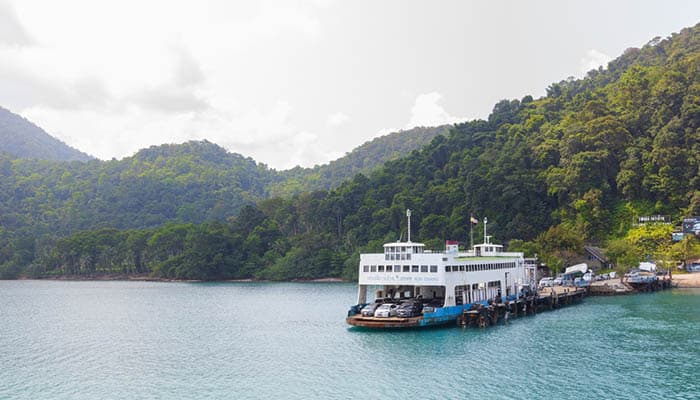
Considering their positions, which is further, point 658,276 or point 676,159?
point 676,159

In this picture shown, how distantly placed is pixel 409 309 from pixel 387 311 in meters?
1.70

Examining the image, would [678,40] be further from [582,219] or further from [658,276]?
[658,276]

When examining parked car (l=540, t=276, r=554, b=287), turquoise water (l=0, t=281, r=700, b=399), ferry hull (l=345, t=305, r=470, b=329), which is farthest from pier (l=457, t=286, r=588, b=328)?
parked car (l=540, t=276, r=554, b=287)

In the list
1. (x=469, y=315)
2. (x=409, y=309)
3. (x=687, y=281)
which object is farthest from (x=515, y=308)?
(x=687, y=281)

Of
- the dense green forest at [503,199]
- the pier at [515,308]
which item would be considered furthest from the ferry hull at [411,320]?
the dense green forest at [503,199]

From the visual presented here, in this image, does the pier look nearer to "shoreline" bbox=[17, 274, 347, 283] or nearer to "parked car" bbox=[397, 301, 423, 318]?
"parked car" bbox=[397, 301, 423, 318]

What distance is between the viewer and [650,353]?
36000 millimetres

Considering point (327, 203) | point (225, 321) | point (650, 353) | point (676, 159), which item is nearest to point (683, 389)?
point (650, 353)

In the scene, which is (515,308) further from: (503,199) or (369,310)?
(503,199)

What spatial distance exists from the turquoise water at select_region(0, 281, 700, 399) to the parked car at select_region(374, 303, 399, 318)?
1713mm

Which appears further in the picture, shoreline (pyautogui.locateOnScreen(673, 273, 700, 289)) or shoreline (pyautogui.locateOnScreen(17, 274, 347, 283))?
shoreline (pyautogui.locateOnScreen(17, 274, 347, 283))

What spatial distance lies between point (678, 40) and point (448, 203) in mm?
85886

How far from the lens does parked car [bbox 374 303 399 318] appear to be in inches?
1711

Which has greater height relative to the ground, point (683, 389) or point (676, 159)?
point (676, 159)
